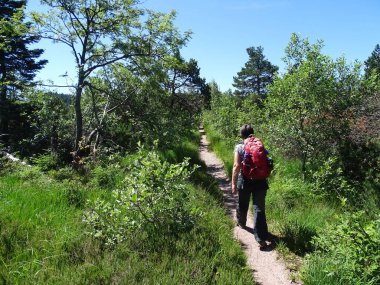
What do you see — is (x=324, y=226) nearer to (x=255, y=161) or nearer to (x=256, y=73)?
(x=255, y=161)

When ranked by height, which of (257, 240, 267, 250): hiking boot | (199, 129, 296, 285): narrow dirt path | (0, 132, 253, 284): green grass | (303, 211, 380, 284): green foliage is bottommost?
(199, 129, 296, 285): narrow dirt path

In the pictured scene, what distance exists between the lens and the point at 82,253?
397cm

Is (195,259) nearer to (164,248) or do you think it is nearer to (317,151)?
(164,248)

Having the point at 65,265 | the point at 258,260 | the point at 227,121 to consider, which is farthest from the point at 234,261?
the point at 227,121

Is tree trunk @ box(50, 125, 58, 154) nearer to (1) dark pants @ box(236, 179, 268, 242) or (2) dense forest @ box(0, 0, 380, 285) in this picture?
(2) dense forest @ box(0, 0, 380, 285)

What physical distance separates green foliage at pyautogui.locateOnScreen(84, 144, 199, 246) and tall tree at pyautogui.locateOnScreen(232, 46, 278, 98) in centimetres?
4508

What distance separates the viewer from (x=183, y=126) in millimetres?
11805

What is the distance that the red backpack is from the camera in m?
5.21

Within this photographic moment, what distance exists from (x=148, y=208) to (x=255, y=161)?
1.99 metres

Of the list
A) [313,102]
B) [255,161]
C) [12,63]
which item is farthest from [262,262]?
[12,63]

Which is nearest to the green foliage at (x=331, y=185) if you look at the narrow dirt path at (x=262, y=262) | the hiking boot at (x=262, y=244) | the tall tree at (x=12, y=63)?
the narrow dirt path at (x=262, y=262)

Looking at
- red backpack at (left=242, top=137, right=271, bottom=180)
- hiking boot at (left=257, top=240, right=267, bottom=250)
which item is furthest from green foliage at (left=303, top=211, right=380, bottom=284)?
red backpack at (left=242, top=137, right=271, bottom=180)

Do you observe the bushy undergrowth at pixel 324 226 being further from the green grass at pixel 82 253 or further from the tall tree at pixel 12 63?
the tall tree at pixel 12 63

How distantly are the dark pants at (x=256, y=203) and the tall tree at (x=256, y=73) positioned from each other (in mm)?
43683
